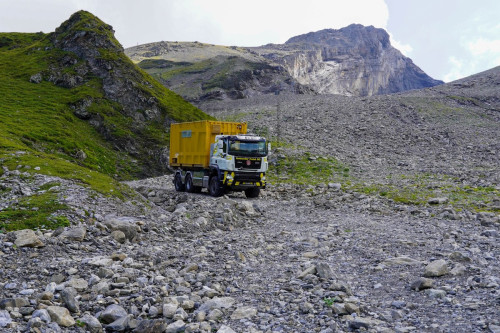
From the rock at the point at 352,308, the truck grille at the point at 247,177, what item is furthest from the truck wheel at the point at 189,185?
the rock at the point at 352,308

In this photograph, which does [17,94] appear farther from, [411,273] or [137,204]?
[411,273]

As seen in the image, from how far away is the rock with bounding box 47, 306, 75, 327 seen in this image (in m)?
6.39

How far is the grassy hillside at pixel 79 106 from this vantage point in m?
31.6

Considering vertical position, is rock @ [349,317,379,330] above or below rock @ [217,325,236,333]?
above

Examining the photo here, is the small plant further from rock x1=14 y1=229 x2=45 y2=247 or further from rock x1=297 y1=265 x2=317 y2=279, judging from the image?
rock x1=14 y1=229 x2=45 y2=247

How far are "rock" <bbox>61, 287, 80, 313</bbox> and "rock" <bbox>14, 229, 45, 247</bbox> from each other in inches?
133

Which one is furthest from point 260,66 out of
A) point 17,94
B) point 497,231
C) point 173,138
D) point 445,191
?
point 497,231

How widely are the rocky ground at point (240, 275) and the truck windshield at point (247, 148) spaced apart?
8.78m

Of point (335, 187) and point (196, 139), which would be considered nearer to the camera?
point (335, 187)

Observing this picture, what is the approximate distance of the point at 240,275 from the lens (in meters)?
9.22

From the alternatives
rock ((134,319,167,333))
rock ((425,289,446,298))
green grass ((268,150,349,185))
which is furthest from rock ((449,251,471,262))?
green grass ((268,150,349,185))

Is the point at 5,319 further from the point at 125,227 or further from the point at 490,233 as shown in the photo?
the point at 490,233

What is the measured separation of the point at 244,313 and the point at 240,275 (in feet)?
7.37

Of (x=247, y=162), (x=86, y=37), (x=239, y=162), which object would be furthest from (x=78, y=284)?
(x=86, y=37)
